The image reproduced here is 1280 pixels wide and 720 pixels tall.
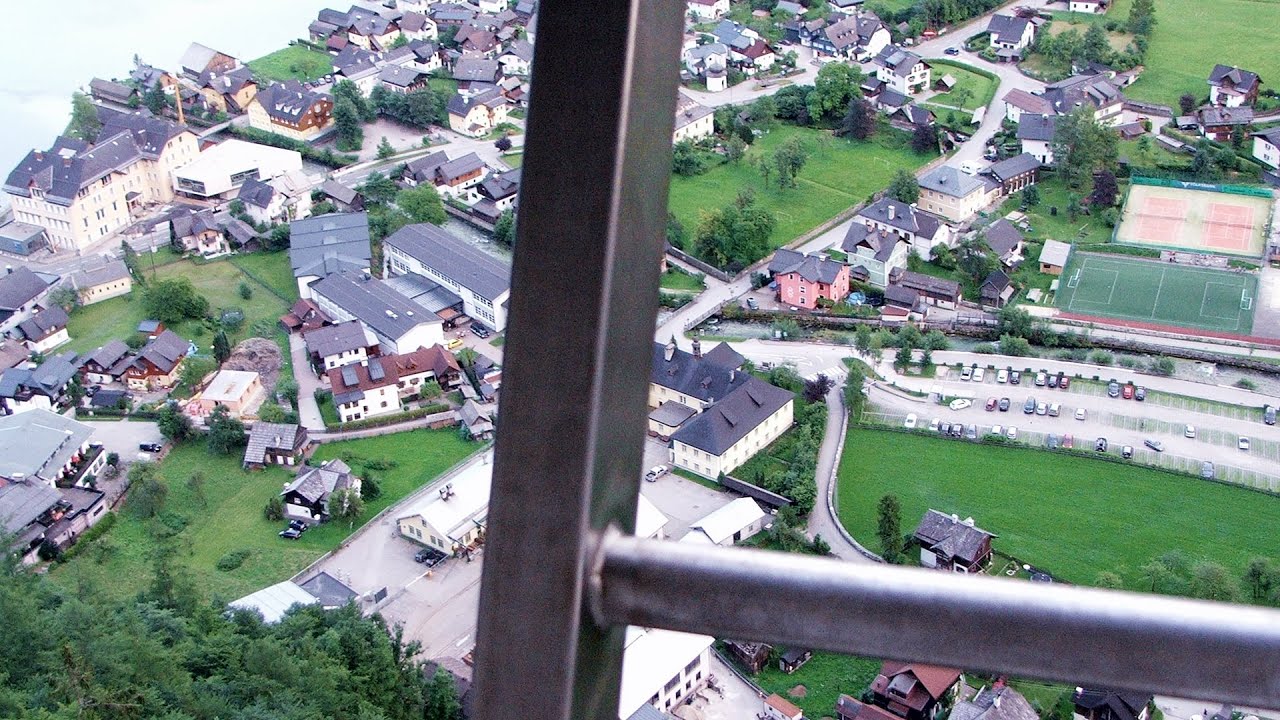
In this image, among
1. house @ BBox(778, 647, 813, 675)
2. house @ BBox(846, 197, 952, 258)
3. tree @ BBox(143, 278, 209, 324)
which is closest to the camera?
house @ BBox(778, 647, 813, 675)

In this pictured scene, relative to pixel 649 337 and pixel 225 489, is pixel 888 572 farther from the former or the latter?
pixel 225 489

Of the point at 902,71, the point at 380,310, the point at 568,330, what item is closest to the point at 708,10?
the point at 902,71

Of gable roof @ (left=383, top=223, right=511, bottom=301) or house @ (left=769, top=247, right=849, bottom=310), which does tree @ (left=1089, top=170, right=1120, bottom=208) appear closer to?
house @ (left=769, top=247, right=849, bottom=310)

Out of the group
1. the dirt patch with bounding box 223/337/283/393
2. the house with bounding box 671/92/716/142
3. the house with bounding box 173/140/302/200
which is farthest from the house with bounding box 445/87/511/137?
the dirt patch with bounding box 223/337/283/393

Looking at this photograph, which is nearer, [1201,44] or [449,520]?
[449,520]

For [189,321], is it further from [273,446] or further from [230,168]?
[230,168]
